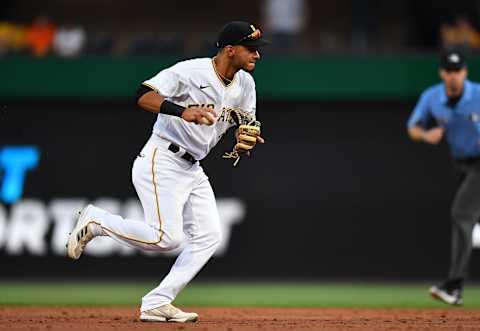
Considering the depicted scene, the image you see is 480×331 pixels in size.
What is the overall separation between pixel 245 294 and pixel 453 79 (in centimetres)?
333

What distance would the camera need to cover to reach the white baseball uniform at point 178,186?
22.4 ft

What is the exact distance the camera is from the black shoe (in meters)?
8.95

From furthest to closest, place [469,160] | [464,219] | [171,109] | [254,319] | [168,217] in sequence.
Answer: [469,160] → [464,219] → [254,319] → [168,217] → [171,109]

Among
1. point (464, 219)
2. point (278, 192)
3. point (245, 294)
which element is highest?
point (464, 219)

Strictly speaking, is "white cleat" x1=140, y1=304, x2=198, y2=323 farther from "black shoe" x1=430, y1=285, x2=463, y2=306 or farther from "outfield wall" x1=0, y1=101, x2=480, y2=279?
"outfield wall" x1=0, y1=101, x2=480, y2=279

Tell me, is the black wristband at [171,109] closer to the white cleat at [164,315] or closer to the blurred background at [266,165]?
the white cleat at [164,315]

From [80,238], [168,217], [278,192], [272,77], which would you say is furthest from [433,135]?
[278,192]

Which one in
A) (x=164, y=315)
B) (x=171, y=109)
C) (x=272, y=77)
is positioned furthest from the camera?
(x=272, y=77)

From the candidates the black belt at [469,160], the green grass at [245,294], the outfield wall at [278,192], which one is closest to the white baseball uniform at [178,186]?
the green grass at [245,294]

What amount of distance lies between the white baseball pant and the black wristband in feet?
1.57

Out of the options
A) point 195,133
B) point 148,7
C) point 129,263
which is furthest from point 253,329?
point 148,7

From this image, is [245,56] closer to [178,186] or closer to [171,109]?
[171,109]

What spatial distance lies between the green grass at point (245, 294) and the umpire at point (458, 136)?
16.6 inches

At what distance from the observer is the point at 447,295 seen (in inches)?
353
